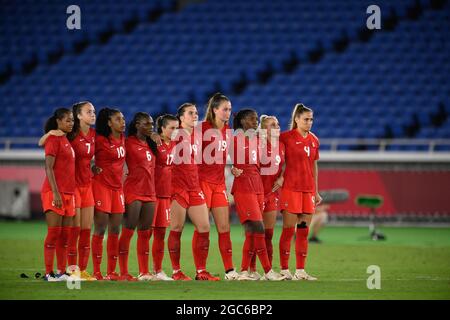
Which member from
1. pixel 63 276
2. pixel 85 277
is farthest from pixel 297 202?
pixel 63 276

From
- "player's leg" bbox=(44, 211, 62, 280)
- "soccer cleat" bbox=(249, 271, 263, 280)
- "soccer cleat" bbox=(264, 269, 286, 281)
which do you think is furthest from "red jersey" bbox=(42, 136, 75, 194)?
"soccer cleat" bbox=(264, 269, 286, 281)

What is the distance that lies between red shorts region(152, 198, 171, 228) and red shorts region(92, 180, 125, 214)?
1.70 ft

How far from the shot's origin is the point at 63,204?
1136 centimetres

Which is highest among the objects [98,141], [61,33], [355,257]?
[61,33]

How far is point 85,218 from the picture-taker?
1166 centimetres

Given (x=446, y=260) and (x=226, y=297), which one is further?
(x=446, y=260)

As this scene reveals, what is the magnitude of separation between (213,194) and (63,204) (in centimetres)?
180

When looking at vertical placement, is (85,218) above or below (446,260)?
above

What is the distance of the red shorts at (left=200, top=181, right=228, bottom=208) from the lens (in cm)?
1182

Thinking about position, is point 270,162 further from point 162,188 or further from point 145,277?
point 145,277

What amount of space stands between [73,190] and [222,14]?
19.3 metres
